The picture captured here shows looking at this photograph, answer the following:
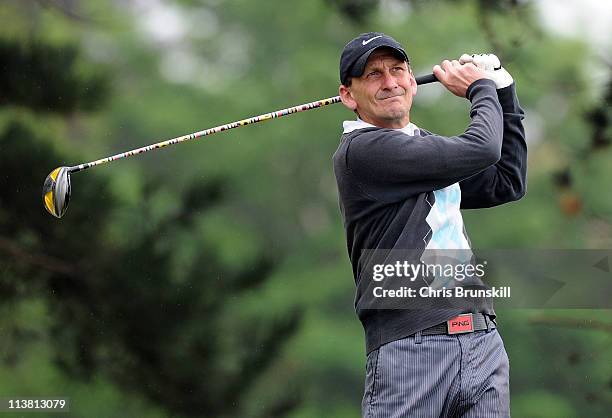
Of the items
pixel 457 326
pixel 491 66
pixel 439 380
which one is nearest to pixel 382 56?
pixel 491 66

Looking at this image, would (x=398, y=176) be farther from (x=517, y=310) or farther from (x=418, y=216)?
(x=517, y=310)

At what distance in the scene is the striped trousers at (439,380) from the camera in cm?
270

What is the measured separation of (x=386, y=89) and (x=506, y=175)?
446 mm

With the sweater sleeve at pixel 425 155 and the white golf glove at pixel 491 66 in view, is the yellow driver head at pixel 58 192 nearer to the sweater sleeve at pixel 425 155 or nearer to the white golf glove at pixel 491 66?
the sweater sleeve at pixel 425 155

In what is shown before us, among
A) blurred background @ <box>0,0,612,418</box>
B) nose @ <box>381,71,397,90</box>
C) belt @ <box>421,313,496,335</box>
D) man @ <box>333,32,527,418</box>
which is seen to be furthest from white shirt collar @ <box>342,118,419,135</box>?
blurred background @ <box>0,0,612,418</box>

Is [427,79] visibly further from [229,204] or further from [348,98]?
[229,204]

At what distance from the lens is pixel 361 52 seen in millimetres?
2877

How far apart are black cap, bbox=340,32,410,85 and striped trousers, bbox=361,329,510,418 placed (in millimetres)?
721

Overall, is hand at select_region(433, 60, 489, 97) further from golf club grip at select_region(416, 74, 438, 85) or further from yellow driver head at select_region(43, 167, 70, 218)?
yellow driver head at select_region(43, 167, 70, 218)

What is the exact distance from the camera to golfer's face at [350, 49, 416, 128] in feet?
9.37

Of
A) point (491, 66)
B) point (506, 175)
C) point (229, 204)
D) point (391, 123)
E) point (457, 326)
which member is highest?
point (229, 204)

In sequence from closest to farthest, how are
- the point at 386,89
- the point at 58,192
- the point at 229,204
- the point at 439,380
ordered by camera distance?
the point at 439,380 → the point at 386,89 → the point at 58,192 → the point at 229,204

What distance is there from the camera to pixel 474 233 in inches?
639

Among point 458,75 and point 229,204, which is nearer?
point 458,75
